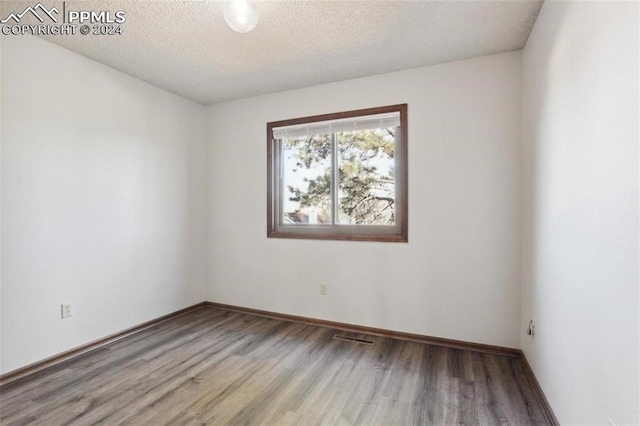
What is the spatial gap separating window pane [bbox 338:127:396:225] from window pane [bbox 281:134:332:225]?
0.16m

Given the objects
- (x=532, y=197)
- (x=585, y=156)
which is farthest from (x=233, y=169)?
(x=585, y=156)

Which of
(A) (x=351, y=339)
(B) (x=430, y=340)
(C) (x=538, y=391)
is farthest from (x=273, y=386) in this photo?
(C) (x=538, y=391)

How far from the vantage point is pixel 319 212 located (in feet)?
11.0

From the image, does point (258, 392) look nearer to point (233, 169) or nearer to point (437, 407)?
point (437, 407)

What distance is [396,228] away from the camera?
2965mm

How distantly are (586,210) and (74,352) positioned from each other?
11.7 feet

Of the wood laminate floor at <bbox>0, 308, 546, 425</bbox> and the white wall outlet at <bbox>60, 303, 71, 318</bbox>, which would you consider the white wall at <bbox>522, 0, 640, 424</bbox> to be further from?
the white wall outlet at <bbox>60, 303, 71, 318</bbox>

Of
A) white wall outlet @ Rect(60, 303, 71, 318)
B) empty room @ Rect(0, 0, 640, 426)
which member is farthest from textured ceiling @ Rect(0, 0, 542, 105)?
white wall outlet @ Rect(60, 303, 71, 318)

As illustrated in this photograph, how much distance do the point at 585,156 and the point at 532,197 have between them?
90cm

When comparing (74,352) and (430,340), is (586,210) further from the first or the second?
(74,352)

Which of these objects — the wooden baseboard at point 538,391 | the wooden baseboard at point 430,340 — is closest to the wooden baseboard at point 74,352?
the wooden baseboard at point 430,340

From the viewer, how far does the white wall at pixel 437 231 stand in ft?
A: 8.33

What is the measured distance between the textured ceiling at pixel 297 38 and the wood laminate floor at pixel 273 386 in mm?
2476

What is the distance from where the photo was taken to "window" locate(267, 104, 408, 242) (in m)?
2.96
